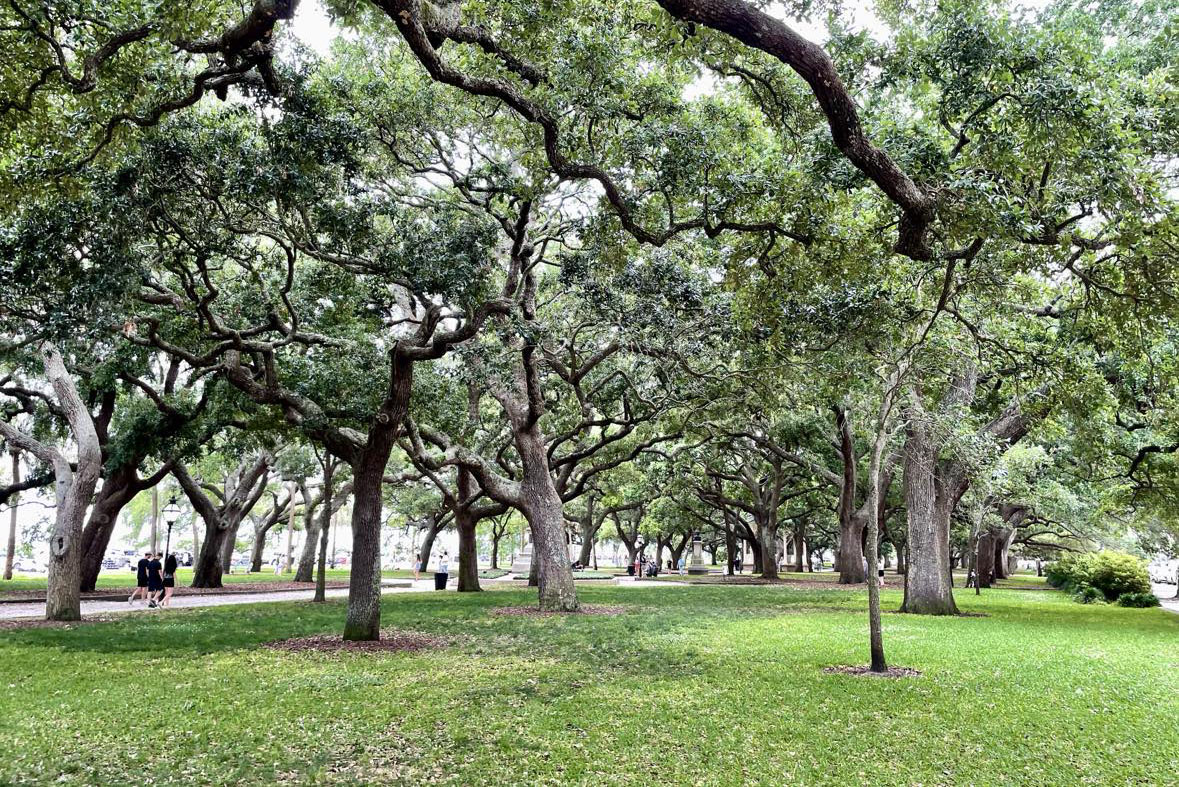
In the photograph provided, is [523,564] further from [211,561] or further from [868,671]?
[868,671]

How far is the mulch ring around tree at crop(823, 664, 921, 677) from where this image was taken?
8.09 meters

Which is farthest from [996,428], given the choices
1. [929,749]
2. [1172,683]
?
[929,749]

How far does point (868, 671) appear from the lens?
827 cm

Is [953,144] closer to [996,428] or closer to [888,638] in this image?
[888,638]

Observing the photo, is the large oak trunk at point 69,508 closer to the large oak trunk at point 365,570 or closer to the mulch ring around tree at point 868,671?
the large oak trunk at point 365,570

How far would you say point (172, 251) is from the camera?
9.55 metres

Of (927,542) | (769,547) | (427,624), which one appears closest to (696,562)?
(769,547)

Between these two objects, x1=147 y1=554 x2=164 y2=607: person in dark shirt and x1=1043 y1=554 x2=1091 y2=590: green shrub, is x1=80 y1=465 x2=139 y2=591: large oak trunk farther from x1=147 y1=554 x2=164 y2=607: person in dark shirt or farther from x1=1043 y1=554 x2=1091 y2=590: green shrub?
x1=1043 y1=554 x2=1091 y2=590: green shrub

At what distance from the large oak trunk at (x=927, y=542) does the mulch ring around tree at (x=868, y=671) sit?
8.17 metres

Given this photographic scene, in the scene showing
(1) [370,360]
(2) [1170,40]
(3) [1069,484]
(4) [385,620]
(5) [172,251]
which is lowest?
(4) [385,620]

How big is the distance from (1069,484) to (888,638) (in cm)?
1733

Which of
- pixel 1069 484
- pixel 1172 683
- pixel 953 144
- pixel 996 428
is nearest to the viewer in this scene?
pixel 953 144

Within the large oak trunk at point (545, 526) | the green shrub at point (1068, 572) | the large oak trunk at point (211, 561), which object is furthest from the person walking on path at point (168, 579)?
the green shrub at point (1068, 572)

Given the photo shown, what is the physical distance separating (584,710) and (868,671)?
3.81m
